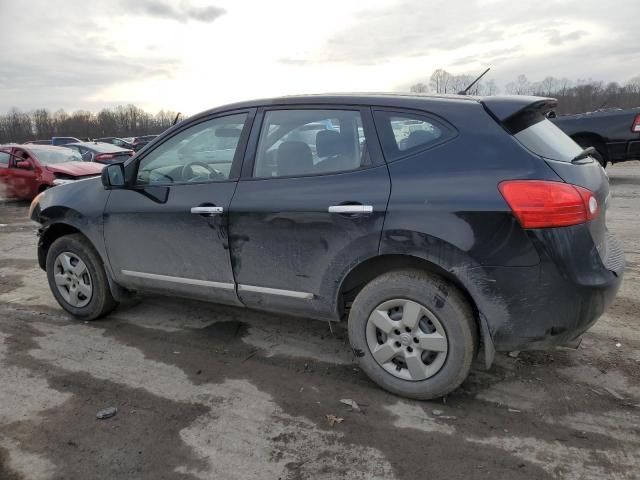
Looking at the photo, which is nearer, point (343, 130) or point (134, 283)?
point (343, 130)

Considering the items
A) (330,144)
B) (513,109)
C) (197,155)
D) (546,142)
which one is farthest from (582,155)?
(197,155)

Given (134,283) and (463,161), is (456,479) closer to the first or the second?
(463,161)

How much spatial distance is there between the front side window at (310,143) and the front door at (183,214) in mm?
208

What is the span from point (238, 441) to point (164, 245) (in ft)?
5.50

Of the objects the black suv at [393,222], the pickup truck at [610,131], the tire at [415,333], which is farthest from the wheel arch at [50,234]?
the pickup truck at [610,131]

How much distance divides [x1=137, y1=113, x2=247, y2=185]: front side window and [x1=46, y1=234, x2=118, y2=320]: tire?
2.98ft

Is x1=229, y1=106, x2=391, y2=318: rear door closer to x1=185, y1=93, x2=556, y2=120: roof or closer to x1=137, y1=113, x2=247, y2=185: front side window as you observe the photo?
x1=185, y1=93, x2=556, y2=120: roof

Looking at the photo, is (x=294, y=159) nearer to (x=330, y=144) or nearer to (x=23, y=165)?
(x=330, y=144)

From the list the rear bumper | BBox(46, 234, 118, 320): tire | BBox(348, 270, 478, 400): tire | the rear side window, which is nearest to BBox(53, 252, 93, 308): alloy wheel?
BBox(46, 234, 118, 320): tire

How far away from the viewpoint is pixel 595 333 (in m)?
3.89

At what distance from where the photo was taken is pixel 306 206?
313 centimetres

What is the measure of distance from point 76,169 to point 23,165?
4.90 ft

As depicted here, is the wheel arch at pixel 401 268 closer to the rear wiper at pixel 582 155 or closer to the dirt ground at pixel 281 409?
the dirt ground at pixel 281 409

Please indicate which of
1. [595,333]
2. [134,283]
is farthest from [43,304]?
[595,333]
